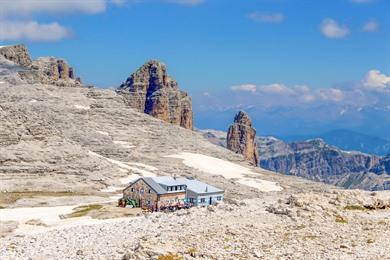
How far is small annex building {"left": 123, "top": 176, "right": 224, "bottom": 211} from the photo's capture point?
314ft

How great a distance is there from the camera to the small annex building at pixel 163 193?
95.7m

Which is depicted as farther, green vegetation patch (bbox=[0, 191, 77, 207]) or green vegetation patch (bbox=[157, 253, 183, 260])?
green vegetation patch (bbox=[0, 191, 77, 207])

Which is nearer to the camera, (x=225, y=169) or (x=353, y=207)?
(x=353, y=207)

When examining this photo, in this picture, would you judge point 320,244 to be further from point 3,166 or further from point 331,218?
point 3,166

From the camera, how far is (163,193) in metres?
95.5

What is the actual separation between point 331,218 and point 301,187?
110971 mm

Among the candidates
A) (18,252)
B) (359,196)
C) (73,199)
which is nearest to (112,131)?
(73,199)

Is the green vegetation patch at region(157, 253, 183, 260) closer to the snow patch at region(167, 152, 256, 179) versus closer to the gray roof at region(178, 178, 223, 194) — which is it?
the gray roof at region(178, 178, 223, 194)

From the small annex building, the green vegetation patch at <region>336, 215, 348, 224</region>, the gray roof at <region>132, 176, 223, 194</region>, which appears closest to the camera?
the green vegetation patch at <region>336, 215, 348, 224</region>

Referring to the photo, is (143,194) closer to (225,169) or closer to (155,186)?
(155,186)

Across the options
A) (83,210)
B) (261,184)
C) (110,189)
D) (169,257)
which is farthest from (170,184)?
(169,257)

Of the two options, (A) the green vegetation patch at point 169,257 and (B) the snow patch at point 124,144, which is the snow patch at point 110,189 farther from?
(A) the green vegetation patch at point 169,257

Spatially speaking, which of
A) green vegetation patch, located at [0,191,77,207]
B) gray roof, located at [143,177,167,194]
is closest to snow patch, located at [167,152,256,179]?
green vegetation patch, located at [0,191,77,207]

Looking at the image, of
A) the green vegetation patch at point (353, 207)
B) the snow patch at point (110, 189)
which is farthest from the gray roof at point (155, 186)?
the green vegetation patch at point (353, 207)
